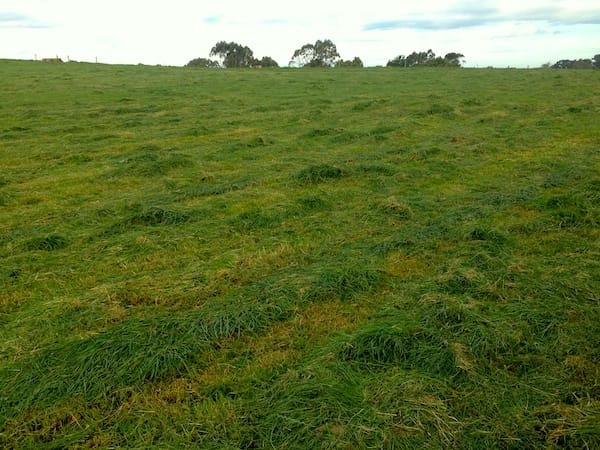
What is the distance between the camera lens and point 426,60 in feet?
255

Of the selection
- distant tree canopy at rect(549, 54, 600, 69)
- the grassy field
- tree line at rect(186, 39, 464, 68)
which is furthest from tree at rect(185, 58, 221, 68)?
the grassy field

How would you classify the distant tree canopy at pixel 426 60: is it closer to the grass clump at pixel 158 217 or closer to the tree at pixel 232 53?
the tree at pixel 232 53

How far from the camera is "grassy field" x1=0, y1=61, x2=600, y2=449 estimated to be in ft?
11.2

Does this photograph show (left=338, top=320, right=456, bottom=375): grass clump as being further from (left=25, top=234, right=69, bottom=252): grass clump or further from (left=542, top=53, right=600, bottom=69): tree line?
(left=542, top=53, right=600, bottom=69): tree line

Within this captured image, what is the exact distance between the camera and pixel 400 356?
408cm

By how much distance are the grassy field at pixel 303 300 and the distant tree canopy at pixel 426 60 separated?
6158cm

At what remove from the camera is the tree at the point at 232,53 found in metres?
85.3

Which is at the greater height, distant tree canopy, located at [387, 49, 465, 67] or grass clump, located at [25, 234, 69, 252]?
distant tree canopy, located at [387, 49, 465, 67]

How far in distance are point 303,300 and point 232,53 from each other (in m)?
90.9

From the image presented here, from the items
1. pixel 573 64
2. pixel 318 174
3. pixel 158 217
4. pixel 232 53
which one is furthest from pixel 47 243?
pixel 573 64

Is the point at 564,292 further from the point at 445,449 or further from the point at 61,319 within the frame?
the point at 61,319

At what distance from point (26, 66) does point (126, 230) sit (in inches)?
1754

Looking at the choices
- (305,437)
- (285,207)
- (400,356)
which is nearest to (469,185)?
(285,207)

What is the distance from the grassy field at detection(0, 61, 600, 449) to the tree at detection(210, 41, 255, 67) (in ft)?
260
